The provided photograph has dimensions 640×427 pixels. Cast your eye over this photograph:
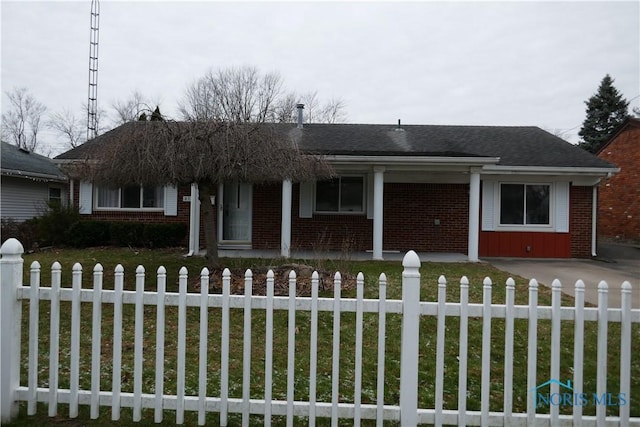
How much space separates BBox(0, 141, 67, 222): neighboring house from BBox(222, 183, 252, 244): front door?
7257mm

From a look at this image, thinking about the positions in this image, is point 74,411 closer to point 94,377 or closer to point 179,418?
point 94,377

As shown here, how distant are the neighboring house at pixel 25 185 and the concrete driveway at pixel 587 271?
15870 millimetres

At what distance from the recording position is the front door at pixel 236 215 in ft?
43.0

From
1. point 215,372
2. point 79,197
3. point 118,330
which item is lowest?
point 215,372

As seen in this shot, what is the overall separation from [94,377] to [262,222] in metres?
9.98

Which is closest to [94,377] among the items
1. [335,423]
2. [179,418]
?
[179,418]

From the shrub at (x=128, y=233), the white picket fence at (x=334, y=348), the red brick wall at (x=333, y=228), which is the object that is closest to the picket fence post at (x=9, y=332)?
the white picket fence at (x=334, y=348)

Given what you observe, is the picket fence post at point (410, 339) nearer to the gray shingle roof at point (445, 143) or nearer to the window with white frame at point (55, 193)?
the gray shingle roof at point (445, 143)

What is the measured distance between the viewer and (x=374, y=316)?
5613 mm

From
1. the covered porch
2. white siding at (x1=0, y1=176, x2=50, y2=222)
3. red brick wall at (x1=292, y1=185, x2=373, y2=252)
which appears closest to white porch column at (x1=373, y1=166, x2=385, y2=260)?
the covered porch

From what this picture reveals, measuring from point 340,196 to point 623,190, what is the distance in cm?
1451

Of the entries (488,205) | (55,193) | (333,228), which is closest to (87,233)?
(333,228)

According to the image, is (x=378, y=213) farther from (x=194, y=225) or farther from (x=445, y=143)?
(x=194, y=225)

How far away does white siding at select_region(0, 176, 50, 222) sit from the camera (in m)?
16.1
